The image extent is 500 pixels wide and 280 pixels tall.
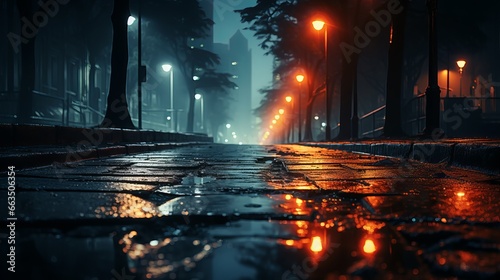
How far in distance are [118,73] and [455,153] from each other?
32.9 feet

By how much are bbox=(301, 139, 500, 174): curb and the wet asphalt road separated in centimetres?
134

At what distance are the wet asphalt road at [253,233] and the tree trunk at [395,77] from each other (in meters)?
11.3

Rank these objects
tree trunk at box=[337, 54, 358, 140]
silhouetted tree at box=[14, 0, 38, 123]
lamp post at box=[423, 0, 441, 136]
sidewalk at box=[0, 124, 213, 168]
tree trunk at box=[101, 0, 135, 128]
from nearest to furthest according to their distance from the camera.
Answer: sidewalk at box=[0, 124, 213, 168] → lamp post at box=[423, 0, 441, 136] → tree trunk at box=[101, 0, 135, 128] → silhouetted tree at box=[14, 0, 38, 123] → tree trunk at box=[337, 54, 358, 140]

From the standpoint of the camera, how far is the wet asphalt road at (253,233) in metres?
1.35

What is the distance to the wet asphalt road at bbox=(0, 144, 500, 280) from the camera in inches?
53.1

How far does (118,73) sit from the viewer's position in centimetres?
1293

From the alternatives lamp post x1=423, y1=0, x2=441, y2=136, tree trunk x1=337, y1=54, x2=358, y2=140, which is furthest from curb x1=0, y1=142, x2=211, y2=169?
tree trunk x1=337, y1=54, x2=358, y2=140

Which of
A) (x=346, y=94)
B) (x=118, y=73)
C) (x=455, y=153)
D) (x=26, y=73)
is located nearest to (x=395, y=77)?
(x=346, y=94)

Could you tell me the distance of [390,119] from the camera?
46.0 feet

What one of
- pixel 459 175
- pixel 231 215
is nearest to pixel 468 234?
pixel 231 215
